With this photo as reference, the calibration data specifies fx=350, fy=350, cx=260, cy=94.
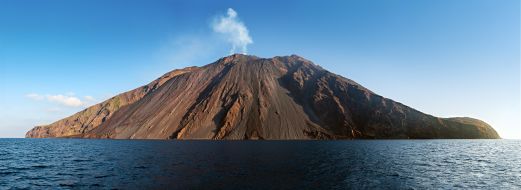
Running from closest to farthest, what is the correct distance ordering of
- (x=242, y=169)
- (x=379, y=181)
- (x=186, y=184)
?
1. (x=186, y=184)
2. (x=379, y=181)
3. (x=242, y=169)

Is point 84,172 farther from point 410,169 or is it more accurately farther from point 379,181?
point 410,169

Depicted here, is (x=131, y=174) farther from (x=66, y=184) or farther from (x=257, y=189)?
(x=257, y=189)

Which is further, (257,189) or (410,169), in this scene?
(410,169)

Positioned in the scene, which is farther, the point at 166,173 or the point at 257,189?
the point at 166,173

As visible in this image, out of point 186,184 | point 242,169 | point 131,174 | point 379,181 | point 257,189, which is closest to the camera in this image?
point 257,189

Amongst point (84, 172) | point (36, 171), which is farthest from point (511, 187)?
point (36, 171)

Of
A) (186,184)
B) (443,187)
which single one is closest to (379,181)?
(443,187)

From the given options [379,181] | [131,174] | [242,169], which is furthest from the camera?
[242,169]

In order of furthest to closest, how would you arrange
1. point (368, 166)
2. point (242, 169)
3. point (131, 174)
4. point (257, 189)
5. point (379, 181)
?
point (368, 166) < point (242, 169) < point (131, 174) < point (379, 181) < point (257, 189)

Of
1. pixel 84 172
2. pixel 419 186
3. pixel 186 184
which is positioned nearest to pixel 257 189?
pixel 186 184
